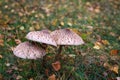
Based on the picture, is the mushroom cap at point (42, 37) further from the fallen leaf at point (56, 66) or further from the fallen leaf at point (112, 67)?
the fallen leaf at point (112, 67)

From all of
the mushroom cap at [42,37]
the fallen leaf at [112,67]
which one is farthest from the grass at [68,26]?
the mushroom cap at [42,37]

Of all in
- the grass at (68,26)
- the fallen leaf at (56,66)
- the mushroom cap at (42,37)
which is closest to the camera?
A: the mushroom cap at (42,37)

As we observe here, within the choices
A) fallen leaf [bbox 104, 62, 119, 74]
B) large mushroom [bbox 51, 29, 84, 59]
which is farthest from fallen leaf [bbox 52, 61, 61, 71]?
fallen leaf [bbox 104, 62, 119, 74]

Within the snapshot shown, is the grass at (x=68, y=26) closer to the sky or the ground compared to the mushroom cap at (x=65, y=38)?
closer to the ground

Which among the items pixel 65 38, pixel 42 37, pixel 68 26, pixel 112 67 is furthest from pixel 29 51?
pixel 68 26

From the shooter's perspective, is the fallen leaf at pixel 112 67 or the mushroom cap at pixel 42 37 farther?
the fallen leaf at pixel 112 67

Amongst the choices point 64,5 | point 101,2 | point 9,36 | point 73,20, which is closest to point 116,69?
point 9,36

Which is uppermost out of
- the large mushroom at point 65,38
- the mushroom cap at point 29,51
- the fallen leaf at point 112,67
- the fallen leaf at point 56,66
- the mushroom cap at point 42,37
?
the mushroom cap at point 42,37
